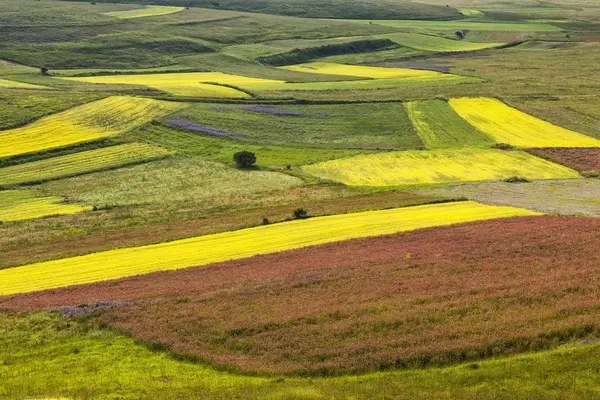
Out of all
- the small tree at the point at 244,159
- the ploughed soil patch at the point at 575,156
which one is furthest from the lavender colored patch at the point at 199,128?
the ploughed soil patch at the point at 575,156

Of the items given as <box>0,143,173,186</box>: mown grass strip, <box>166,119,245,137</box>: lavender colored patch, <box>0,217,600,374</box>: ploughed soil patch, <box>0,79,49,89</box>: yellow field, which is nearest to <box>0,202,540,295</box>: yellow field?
<box>0,217,600,374</box>: ploughed soil patch

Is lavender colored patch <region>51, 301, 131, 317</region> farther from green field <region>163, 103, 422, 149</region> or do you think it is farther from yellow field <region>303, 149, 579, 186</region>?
green field <region>163, 103, 422, 149</region>

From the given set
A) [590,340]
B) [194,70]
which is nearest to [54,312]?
[590,340]

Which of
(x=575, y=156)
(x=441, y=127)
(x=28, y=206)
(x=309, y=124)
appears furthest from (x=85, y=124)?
(x=575, y=156)

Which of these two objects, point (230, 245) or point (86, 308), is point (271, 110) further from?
point (86, 308)

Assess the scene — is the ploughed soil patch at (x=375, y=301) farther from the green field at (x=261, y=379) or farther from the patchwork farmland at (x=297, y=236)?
the green field at (x=261, y=379)
